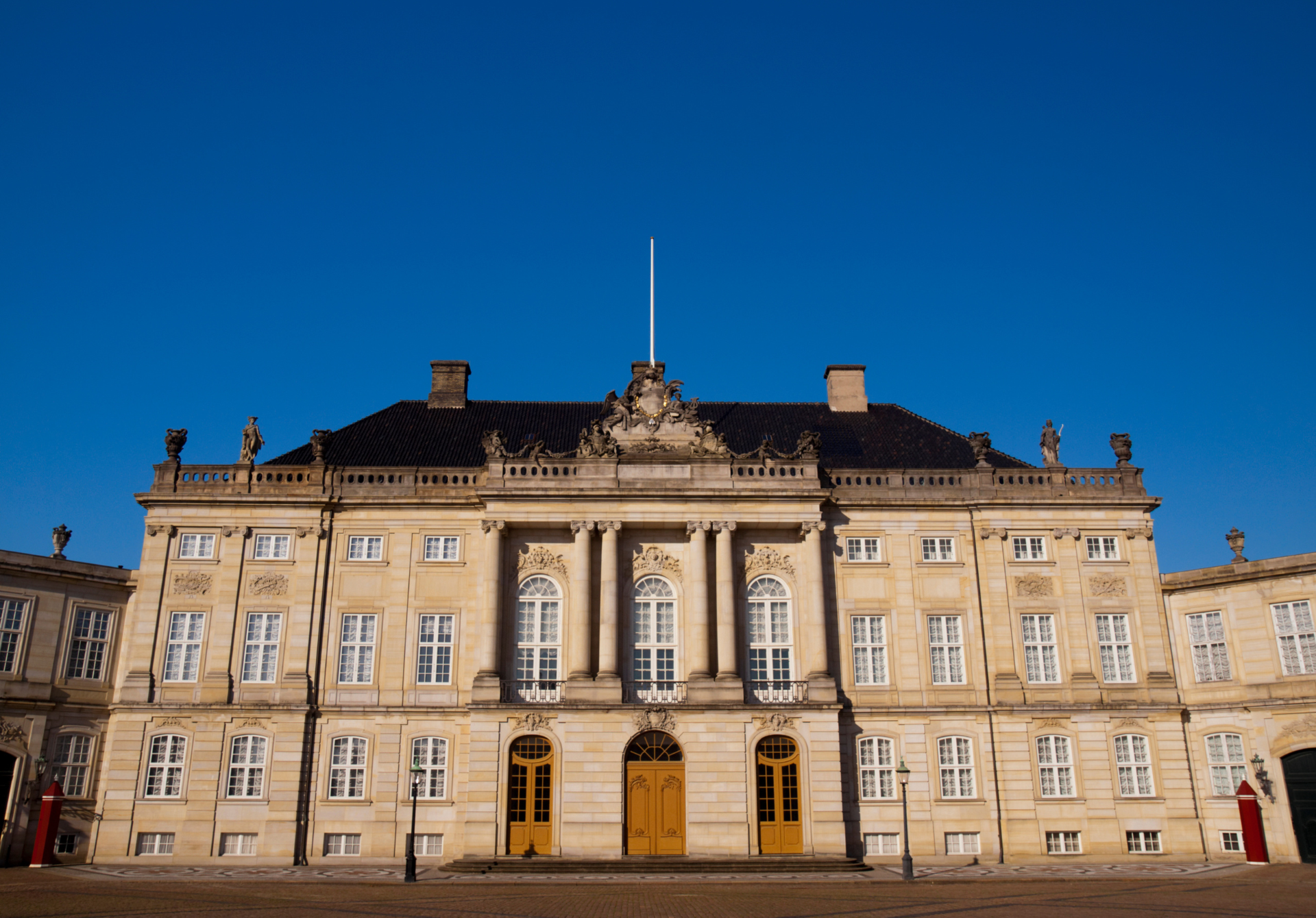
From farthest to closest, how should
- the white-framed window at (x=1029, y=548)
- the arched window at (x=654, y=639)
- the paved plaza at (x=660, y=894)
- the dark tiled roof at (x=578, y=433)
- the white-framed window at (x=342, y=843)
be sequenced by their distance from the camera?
the dark tiled roof at (x=578, y=433), the white-framed window at (x=1029, y=548), the arched window at (x=654, y=639), the white-framed window at (x=342, y=843), the paved plaza at (x=660, y=894)

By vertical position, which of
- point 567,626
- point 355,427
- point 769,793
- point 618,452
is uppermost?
point 355,427

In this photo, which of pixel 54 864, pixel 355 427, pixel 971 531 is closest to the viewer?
pixel 54 864

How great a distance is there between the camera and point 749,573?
36438 millimetres

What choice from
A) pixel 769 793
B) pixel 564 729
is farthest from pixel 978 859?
pixel 564 729

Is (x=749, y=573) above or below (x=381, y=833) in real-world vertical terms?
above

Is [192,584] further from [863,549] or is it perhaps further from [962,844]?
[962,844]

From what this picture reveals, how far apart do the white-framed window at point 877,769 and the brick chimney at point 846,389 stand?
50.4ft

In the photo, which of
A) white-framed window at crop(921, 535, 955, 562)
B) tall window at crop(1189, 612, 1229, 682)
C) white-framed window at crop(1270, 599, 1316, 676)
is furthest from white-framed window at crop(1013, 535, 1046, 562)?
white-framed window at crop(1270, 599, 1316, 676)

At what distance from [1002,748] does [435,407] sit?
26.4m

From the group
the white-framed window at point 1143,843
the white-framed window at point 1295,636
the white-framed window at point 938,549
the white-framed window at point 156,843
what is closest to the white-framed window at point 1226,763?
the white-framed window at point 1143,843

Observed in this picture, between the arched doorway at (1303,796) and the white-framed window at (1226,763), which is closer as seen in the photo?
the arched doorway at (1303,796)

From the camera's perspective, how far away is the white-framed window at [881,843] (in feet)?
112

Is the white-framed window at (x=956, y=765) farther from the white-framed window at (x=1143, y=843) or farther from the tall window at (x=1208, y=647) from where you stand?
the tall window at (x=1208, y=647)

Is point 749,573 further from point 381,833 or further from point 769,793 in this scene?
point 381,833
